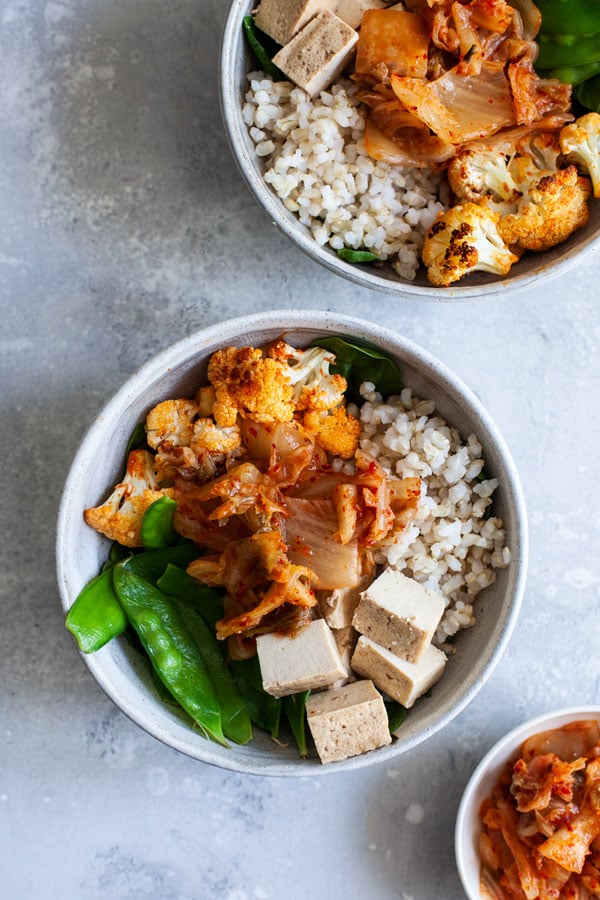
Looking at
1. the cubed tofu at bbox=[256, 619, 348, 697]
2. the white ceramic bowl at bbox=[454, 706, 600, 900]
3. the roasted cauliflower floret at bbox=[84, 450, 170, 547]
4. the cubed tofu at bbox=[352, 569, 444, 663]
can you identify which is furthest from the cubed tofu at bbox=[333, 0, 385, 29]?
the white ceramic bowl at bbox=[454, 706, 600, 900]

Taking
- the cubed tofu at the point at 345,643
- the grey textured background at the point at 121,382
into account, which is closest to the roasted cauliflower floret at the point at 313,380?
the grey textured background at the point at 121,382

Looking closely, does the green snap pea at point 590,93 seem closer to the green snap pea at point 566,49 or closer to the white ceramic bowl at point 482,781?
the green snap pea at point 566,49

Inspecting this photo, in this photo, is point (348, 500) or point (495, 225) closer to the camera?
point (348, 500)

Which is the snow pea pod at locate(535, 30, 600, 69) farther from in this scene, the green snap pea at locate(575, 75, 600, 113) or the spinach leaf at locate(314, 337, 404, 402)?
the spinach leaf at locate(314, 337, 404, 402)

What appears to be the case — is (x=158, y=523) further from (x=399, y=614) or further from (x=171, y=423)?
(x=399, y=614)

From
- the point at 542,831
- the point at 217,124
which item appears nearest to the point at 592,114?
the point at 217,124

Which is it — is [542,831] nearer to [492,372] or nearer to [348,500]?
[348,500]
